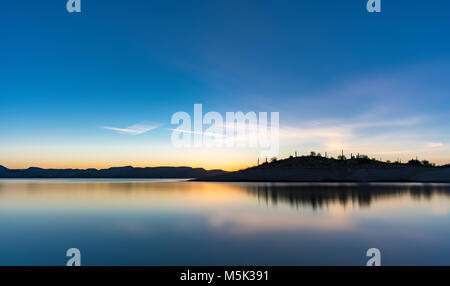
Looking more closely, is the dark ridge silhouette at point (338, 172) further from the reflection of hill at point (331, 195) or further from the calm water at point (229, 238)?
the calm water at point (229, 238)

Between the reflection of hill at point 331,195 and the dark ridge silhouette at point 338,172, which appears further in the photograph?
the dark ridge silhouette at point 338,172

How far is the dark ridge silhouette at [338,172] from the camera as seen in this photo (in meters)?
89.2

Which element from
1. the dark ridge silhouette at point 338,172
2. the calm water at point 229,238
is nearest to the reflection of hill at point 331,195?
the calm water at point 229,238

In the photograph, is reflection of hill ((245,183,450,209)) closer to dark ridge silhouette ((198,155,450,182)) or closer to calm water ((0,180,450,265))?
calm water ((0,180,450,265))

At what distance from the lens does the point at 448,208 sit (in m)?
22.5

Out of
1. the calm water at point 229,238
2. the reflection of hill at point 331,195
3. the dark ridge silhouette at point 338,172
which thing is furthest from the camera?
the dark ridge silhouette at point 338,172

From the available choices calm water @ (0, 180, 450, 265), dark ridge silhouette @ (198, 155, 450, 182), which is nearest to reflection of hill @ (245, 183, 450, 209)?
calm water @ (0, 180, 450, 265)

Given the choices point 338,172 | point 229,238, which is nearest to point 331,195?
point 229,238

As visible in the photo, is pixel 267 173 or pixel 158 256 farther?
pixel 267 173

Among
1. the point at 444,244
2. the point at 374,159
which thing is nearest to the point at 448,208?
the point at 444,244
